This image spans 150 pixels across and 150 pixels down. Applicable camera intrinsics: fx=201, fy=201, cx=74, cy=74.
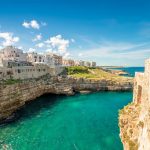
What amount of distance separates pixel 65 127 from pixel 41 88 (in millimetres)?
34874

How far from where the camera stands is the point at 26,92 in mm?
66812

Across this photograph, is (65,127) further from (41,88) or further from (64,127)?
(41,88)

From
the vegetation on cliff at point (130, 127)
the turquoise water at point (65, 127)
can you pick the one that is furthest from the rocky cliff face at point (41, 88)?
the vegetation on cliff at point (130, 127)

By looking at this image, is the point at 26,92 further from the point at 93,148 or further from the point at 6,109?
the point at 93,148

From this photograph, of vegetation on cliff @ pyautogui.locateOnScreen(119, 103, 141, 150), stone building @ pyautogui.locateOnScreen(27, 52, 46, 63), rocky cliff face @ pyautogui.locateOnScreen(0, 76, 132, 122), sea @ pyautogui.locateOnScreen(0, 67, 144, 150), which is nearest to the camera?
vegetation on cliff @ pyautogui.locateOnScreen(119, 103, 141, 150)

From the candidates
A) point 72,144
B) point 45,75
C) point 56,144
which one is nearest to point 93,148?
point 72,144

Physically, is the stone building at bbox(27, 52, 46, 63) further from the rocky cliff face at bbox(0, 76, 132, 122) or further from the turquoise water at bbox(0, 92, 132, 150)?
the turquoise water at bbox(0, 92, 132, 150)

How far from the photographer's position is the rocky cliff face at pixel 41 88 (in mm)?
55697

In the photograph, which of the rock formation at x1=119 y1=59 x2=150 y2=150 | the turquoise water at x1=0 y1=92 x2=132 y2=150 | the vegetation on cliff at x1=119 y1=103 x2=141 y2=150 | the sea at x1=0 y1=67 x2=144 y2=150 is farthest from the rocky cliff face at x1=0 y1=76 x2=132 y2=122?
the rock formation at x1=119 y1=59 x2=150 y2=150

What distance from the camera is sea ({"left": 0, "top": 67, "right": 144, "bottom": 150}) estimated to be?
3431 cm

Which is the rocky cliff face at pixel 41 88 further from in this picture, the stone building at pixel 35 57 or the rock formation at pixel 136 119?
the stone building at pixel 35 57

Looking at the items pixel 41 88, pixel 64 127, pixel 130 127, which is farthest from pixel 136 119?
pixel 41 88

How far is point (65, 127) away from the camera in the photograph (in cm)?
4331

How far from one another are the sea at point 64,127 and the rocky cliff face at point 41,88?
129 inches
